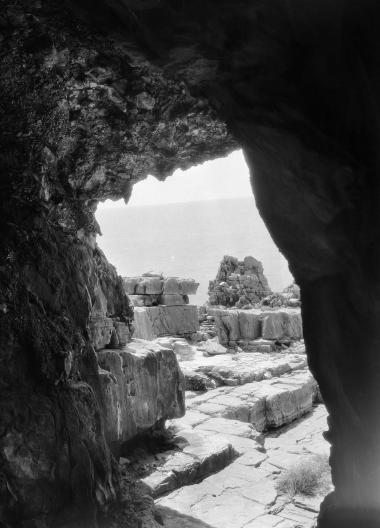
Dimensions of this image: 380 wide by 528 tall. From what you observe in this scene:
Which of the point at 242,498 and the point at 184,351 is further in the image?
the point at 184,351

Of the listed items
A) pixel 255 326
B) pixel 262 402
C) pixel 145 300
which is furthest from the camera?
pixel 255 326

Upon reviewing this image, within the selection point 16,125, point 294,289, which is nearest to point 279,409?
point 16,125

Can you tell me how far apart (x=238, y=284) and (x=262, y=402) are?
14211 mm

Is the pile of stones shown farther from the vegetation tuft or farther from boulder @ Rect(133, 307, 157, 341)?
the vegetation tuft

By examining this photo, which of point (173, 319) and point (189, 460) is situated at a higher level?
point (173, 319)

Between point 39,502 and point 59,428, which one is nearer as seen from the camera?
point 39,502

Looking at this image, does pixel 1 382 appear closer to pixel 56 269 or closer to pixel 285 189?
pixel 56 269

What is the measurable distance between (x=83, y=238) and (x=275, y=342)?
14.1m

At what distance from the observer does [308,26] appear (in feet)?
Result: 12.5

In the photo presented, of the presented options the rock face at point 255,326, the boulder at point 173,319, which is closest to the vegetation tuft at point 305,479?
the boulder at point 173,319

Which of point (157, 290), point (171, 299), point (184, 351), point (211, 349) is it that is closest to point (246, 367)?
point (184, 351)

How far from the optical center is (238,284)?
2542 cm

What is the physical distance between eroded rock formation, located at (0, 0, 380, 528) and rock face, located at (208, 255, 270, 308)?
18659mm

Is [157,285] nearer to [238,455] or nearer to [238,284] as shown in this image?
[238,284]
